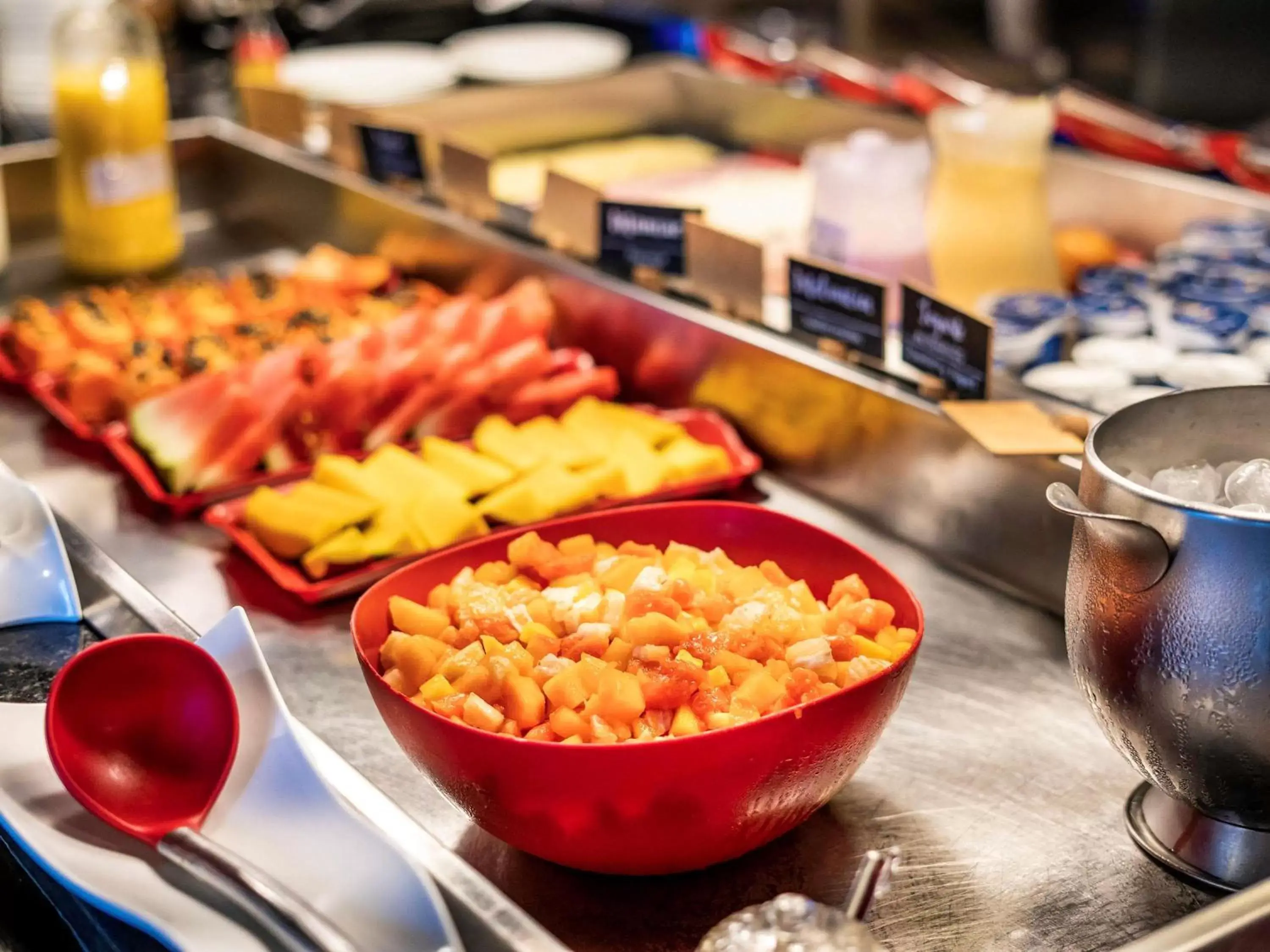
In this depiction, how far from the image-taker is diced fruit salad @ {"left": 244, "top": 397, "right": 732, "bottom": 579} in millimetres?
1515

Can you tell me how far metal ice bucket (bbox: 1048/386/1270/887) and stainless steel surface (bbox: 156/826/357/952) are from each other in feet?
1.75

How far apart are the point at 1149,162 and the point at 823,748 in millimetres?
1815

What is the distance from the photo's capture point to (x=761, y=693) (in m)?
1.01

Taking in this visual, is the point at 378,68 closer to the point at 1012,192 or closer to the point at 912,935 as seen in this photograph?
the point at 1012,192

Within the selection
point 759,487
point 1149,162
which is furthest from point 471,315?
point 1149,162

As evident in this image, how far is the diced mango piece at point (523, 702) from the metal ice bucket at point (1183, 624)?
377 mm

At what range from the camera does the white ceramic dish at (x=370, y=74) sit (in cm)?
301

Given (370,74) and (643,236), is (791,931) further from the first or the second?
(370,74)

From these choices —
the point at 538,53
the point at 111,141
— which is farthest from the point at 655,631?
the point at 538,53

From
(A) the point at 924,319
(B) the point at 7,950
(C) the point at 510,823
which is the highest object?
(A) the point at 924,319

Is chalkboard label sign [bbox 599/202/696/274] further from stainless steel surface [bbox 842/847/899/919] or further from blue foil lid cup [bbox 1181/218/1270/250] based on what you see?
stainless steel surface [bbox 842/847/899/919]

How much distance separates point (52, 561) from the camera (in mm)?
1395

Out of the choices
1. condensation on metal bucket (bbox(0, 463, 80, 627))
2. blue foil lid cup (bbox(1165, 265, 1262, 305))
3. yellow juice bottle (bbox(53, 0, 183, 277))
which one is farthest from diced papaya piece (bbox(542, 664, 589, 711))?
yellow juice bottle (bbox(53, 0, 183, 277))

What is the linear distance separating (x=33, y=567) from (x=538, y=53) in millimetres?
2204
